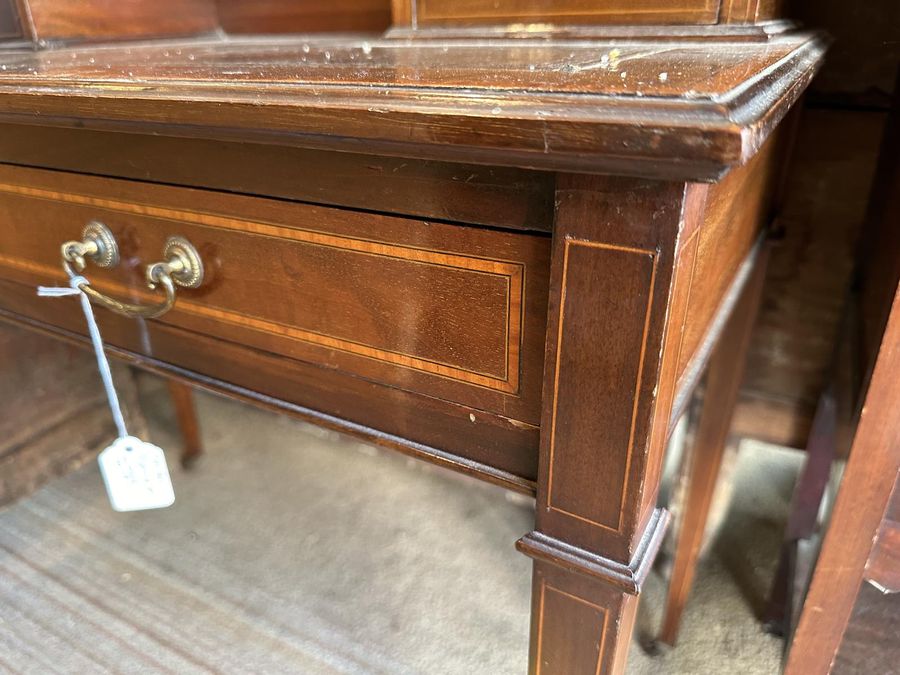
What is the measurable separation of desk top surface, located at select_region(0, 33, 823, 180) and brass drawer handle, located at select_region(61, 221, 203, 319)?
9 cm

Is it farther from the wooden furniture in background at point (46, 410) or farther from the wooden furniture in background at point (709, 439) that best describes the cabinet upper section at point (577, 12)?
the wooden furniture in background at point (46, 410)

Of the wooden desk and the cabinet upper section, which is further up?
the cabinet upper section

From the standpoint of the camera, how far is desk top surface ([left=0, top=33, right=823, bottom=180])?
0.27 m

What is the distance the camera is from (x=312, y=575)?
106cm

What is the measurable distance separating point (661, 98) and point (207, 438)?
131cm

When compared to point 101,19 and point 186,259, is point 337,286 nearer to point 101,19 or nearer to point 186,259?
point 186,259

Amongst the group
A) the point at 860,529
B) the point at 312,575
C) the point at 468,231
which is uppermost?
the point at 468,231

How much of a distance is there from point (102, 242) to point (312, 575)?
71cm

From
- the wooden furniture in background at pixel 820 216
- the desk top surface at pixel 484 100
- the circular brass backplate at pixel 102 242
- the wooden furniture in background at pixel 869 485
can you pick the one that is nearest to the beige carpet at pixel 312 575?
the wooden furniture in background at pixel 820 216

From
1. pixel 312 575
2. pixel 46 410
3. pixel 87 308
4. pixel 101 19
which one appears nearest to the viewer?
pixel 87 308

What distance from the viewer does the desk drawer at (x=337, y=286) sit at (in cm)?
36

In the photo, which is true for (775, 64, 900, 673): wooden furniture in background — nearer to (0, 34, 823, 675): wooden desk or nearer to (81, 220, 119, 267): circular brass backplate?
(0, 34, 823, 675): wooden desk

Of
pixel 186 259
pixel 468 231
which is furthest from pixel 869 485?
pixel 186 259

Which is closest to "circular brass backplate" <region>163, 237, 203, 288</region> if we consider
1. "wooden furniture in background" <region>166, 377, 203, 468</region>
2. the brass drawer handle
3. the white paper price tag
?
the brass drawer handle
